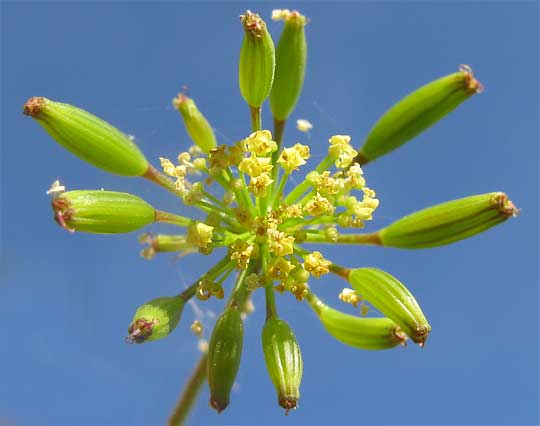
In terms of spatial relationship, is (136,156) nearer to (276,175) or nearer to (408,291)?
(276,175)

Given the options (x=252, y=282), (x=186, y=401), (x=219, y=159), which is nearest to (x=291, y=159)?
(x=219, y=159)

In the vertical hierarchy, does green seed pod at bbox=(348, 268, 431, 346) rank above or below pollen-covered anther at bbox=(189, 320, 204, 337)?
above

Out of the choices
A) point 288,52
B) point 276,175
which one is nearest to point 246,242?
point 276,175

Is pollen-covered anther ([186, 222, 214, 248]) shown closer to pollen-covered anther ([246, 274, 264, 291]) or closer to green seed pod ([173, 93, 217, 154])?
pollen-covered anther ([246, 274, 264, 291])

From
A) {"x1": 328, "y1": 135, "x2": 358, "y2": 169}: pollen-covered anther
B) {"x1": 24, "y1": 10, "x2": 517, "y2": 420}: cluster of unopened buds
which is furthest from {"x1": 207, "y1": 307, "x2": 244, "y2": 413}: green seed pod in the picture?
{"x1": 328, "y1": 135, "x2": 358, "y2": 169}: pollen-covered anther

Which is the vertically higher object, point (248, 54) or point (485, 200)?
point (248, 54)

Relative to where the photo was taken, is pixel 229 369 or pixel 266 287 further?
pixel 266 287

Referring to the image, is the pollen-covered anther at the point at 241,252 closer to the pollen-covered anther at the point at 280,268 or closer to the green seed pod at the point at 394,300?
the pollen-covered anther at the point at 280,268
